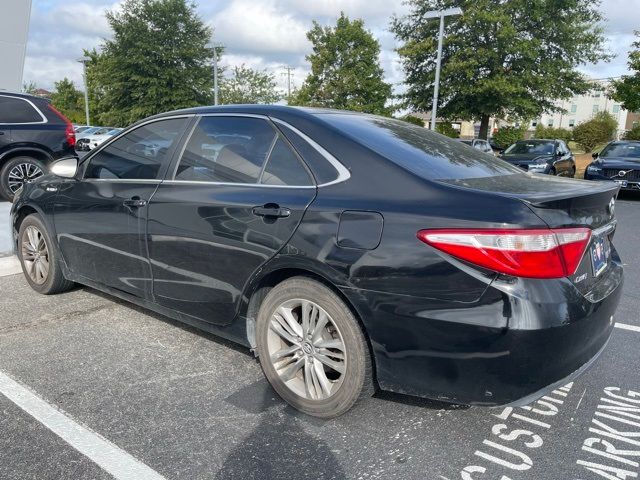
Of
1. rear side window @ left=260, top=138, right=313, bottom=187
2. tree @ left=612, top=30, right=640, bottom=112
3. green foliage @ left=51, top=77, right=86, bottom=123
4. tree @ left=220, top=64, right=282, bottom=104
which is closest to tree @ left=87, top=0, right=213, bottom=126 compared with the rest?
tree @ left=220, top=64, right=282, bottom=104

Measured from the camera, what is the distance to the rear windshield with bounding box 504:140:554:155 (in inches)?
603

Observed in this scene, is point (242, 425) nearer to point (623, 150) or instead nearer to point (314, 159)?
point (314, 159)

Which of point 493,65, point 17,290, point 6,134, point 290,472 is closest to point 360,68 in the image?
point 493,65

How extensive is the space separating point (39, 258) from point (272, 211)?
2.76 meters

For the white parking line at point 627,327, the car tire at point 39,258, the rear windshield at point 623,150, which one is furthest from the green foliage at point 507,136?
the car tire at point 39,258

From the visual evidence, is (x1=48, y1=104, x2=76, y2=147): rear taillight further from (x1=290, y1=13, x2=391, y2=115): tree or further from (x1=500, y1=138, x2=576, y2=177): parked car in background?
(x1=290, y1=13, x2=391, y2=115): tree

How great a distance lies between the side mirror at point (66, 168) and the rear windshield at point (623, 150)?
1372 centimetres

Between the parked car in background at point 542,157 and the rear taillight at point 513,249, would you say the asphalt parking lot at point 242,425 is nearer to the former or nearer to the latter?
the rear taillight at point 513,249

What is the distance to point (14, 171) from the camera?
8.45 metres

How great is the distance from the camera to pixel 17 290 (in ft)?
15.2

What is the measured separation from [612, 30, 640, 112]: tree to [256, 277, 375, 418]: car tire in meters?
20.1

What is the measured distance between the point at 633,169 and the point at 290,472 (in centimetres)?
1319

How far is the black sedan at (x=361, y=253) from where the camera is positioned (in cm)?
217

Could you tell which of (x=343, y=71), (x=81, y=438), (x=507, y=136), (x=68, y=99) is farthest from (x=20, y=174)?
(x=68, y=99)
